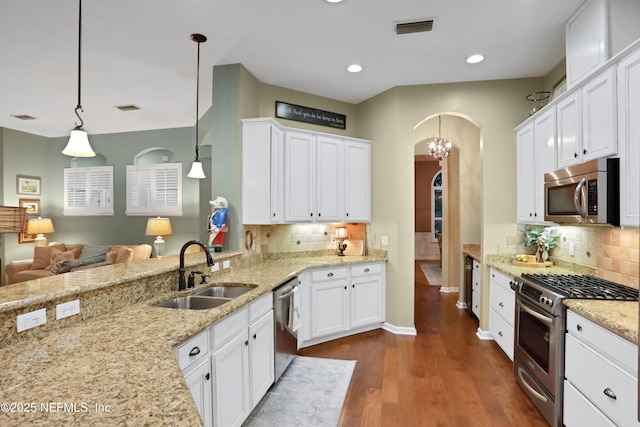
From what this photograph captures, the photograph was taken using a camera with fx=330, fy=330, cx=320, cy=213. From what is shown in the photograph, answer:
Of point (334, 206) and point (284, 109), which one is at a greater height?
point (284, 109)

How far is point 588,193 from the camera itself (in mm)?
2207

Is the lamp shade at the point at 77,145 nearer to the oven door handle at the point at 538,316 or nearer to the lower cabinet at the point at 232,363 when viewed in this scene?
the lower cabinet at the point at 232,363

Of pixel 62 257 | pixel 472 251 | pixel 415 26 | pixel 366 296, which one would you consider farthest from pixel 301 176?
pixel 62 257

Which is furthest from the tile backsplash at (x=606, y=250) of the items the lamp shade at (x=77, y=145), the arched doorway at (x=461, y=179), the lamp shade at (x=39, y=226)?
the lamp shade at (x=39, y=226)

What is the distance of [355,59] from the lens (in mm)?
3373

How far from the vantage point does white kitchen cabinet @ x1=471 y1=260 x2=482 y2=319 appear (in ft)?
14.3

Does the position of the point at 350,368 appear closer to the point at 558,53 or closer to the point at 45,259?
the point at 558,53

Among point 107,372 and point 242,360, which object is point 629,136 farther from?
point 107,372

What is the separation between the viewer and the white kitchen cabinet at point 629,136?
Result: 188cm

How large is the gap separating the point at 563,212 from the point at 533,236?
111cm

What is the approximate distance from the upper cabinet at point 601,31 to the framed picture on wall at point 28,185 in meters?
8.98

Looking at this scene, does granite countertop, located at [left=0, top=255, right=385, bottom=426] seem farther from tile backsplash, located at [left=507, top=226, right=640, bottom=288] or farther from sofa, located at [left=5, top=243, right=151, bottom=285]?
sofa, located at [left=5, top=243, right=151, bottom=285]

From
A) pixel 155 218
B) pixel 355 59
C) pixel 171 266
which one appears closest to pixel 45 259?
pixel 155 218

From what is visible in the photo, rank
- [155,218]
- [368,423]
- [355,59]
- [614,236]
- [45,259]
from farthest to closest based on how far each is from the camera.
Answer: [155,218] → [45,259] → [355,59] → [614,236] → [368,423]
